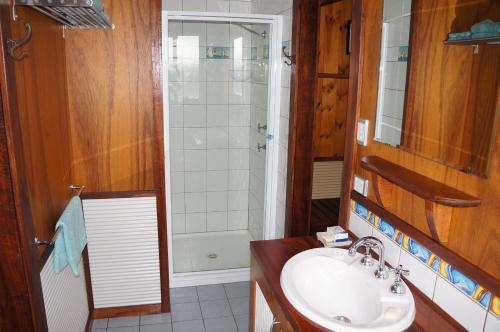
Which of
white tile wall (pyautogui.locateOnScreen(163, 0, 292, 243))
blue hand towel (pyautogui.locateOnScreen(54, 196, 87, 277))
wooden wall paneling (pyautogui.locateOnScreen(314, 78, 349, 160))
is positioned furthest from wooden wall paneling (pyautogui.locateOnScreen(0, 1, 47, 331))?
wooden wall paneling (pyautogui.locateOnScreen(314, 78, 349, 160))

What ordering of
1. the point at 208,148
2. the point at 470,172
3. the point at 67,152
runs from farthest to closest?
the point at 208,148, the point at 67,152, the point at 470,172

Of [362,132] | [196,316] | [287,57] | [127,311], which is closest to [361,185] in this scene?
[362,132]

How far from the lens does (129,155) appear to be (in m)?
2.46

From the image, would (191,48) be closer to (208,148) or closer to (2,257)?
(208,148)

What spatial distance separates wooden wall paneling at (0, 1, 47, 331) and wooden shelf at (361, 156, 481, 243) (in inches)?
52.4

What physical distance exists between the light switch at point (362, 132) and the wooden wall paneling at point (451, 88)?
23 cm

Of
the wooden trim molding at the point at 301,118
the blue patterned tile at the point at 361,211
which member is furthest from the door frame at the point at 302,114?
the blue patterned tile at the point at 361,211

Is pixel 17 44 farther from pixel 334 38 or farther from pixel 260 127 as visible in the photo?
pixel 334 38

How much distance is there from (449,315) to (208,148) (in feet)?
8.72

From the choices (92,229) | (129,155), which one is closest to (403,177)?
(129,155)

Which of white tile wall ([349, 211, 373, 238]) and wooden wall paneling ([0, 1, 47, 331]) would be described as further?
white tile wall ([349, 211, 373, 238])

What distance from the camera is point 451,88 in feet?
4.37

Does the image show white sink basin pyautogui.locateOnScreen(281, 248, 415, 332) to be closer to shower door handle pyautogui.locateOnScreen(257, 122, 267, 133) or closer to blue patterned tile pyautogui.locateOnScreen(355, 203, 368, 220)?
blue patterned tile pyautogui.locateOnScreen(355, 203, 368, 220)

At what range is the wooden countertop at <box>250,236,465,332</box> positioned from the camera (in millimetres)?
1254
